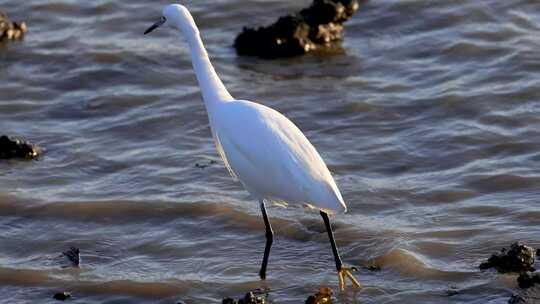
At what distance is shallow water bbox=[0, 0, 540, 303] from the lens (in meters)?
7.14

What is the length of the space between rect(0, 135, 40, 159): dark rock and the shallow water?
117 mm

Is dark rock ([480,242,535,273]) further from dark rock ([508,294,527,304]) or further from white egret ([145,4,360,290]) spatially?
white egret ([145,4,360,290])

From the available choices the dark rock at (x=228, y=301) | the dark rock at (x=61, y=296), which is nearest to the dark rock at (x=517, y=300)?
the dark rock at (x=228, y=301)

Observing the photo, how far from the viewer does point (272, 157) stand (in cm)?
675

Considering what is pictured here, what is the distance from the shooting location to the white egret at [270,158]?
657 cm

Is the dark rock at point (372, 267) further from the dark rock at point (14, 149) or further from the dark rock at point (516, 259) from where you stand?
the dark rock at point (14, 149)

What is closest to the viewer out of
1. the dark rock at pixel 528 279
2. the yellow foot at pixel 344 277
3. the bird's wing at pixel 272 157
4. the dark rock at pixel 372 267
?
the dark rock at pixel 528 279

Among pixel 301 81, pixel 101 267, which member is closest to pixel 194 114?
pixel 301 81

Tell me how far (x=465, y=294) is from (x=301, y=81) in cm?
452

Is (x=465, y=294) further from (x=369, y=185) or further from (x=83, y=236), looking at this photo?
(x=83, y=236)

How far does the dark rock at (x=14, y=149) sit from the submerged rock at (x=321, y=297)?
344 centimetres

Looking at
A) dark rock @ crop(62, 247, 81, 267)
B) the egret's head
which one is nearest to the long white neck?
the egret's head

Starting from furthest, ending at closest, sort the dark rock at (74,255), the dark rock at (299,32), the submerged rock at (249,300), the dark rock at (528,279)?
the dark rock at (299,32) < the dark rock at (74,255) < the dark rock at (528,279) < the submerged rock at (249,300)

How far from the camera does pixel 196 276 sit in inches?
279
